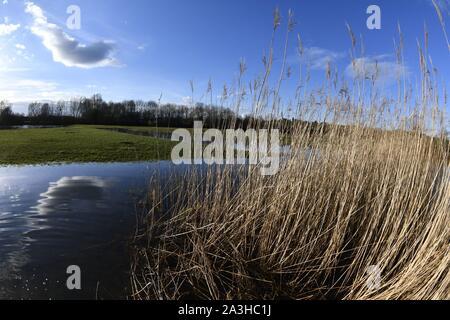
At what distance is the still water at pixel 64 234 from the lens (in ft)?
11.1

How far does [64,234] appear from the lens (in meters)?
4.66

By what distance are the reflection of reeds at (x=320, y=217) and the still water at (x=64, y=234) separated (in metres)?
0.49

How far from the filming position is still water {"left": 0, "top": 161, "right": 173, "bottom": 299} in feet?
11.1

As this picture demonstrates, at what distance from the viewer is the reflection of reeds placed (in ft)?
10.5

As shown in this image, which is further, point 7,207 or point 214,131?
point 7,207

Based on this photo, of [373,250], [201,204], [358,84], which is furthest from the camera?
[201,204]

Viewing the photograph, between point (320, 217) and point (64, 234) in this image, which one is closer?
point (320, 217)

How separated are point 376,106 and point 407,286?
8.09 feet

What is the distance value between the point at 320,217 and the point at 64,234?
13.4 feet

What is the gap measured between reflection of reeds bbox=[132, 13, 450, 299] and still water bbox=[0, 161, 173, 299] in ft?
1.59

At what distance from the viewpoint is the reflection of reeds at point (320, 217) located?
10.5ft
